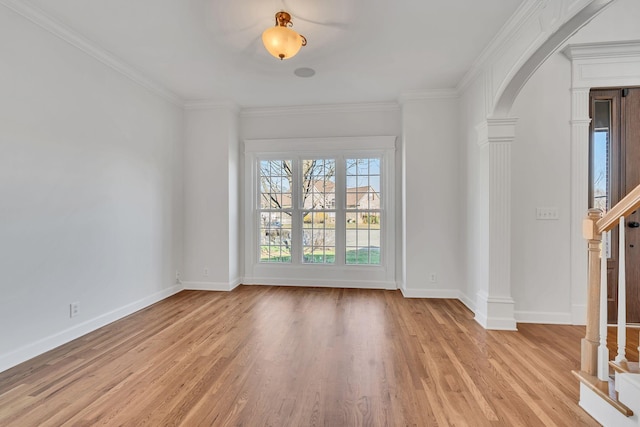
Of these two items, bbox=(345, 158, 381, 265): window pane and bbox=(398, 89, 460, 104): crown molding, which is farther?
bbox=(345, 158, 381, 265): window pane

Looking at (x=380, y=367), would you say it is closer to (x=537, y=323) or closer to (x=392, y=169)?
(x=537, y=323)

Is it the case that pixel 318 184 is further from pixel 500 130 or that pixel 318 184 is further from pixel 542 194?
pixel 542 194

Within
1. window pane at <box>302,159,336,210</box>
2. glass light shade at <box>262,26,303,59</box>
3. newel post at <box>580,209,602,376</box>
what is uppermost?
glass light shade at <box>262,26,303,59</box>

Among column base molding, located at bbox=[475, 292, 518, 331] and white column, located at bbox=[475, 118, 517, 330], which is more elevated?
white column, located at bbox=[475, 118, 517, 330]

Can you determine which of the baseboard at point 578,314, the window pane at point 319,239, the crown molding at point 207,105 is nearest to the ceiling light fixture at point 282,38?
the crown molding at point 207,105

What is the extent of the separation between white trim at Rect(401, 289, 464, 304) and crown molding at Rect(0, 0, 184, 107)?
4.37 meters

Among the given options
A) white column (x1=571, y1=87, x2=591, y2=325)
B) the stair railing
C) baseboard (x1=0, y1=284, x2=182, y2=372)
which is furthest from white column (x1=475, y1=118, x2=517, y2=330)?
baseboard (x1=0, y1=284, x2=182, y2=372)

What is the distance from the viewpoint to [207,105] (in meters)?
4.61

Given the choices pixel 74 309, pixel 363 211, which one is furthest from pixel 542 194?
pixel 74 309

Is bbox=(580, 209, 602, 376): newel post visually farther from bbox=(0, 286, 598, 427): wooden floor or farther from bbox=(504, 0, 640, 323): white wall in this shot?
bbox=(504, 0, 640, 323): white wall

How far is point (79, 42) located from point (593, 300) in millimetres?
4662

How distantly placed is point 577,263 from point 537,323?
750 mm

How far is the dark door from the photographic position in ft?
10.5

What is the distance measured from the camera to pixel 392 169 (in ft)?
15.4
